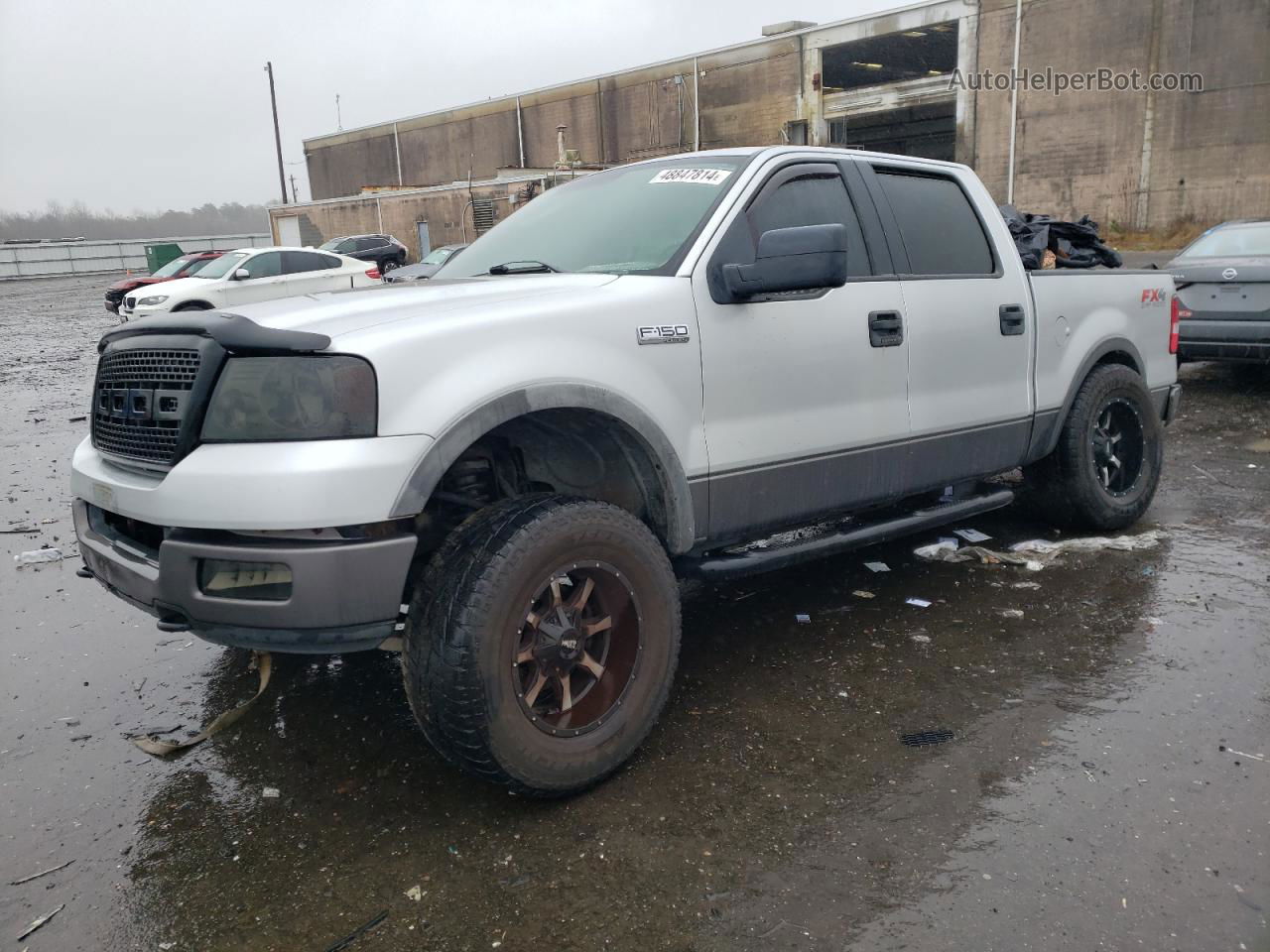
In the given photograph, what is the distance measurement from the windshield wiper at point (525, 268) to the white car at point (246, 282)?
551 inches

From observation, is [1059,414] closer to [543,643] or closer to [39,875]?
[543,643]

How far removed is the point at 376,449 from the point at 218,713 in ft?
5.50

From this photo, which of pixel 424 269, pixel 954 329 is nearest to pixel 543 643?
pixel 954 329

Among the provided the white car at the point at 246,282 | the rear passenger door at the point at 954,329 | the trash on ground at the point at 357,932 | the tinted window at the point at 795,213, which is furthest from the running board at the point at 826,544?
the white car at the point at 246,282

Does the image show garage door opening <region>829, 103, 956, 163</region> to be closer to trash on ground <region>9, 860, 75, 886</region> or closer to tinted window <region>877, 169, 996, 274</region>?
tinted window <region>877, 169, 996, 274</region>

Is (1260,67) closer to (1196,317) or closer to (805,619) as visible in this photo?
(1196,317)

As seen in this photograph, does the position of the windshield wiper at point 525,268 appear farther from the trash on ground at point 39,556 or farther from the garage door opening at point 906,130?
the garage door opening at point 906,130

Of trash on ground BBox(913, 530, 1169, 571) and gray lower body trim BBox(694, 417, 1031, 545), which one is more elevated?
gray lower body trim BBox(694, 417, 1031, 545)

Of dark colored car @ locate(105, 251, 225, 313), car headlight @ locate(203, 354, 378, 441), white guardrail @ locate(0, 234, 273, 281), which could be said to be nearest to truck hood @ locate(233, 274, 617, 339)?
car headlight @ locate(203, 354, 378, 441)

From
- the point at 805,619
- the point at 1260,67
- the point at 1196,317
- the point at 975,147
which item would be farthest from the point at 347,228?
the point at 805,619

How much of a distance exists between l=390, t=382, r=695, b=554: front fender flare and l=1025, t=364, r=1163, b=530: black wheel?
8.71ft

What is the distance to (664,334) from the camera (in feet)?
10.1

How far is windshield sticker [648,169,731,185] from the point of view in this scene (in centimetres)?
355

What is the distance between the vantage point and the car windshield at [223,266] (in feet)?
59.7
